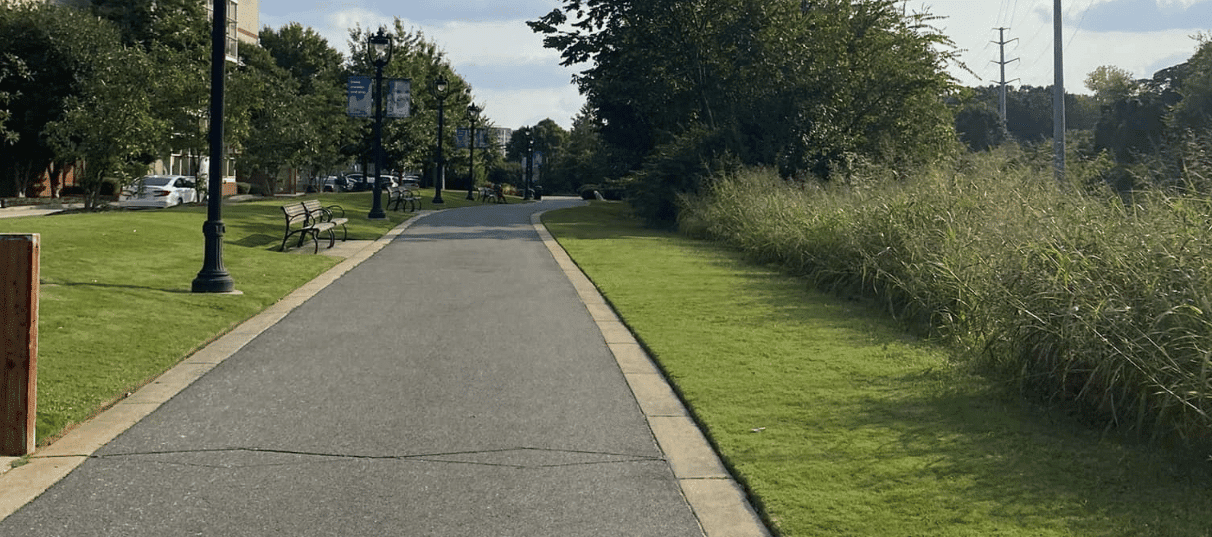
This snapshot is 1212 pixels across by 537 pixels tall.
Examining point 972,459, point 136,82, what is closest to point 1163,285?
point 972,459

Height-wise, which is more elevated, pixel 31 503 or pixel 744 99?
pixel 744 99

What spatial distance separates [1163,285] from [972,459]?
6.32ft

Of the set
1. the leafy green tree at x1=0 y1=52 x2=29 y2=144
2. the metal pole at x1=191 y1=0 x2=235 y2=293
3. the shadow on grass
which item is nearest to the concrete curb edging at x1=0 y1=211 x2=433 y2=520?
the metal pole at x1=191 y1=0 x2=235 y2=293

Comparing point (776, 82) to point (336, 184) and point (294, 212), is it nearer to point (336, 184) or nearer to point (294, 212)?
point (294, 212)

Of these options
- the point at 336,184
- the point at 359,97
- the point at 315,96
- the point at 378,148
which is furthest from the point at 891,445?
the point at 336,184

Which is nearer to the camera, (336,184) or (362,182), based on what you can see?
(336,184)

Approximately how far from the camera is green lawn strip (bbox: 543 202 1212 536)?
17.1ft

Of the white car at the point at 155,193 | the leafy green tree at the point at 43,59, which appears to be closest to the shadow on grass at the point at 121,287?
the white car at the point at 155,193

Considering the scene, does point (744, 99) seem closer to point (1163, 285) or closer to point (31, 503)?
point (1163, 285)

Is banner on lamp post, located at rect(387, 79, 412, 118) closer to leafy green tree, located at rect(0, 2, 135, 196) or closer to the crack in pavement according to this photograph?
leafy green tree, located at rect(0, 2, 135, 196)

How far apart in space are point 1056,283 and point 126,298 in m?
9.11

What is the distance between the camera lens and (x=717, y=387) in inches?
327

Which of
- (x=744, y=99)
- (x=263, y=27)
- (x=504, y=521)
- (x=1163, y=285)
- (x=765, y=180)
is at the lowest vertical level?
(x=504, y=521)

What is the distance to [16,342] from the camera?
624 cm
